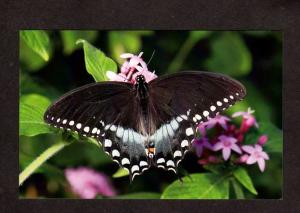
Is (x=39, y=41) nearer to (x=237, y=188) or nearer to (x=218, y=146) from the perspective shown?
(x=218, y=146)

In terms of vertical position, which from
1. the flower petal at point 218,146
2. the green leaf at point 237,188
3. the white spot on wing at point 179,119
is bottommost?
the green leaf at point 237,188

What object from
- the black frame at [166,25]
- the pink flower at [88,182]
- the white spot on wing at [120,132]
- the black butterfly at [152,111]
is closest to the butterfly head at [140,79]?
the black butterfly at [152,111]

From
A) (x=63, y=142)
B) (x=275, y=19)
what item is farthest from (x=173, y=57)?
(x=63, y=142)

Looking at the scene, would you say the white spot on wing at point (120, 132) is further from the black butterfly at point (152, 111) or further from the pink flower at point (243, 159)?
the pink flower at point (243, 159)

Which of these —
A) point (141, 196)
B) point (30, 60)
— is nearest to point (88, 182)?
point (141, 196)

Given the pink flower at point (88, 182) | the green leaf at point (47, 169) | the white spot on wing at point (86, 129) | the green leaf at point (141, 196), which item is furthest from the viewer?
the pink flower at point (88, 182)

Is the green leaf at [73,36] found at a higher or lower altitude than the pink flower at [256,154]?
higher
